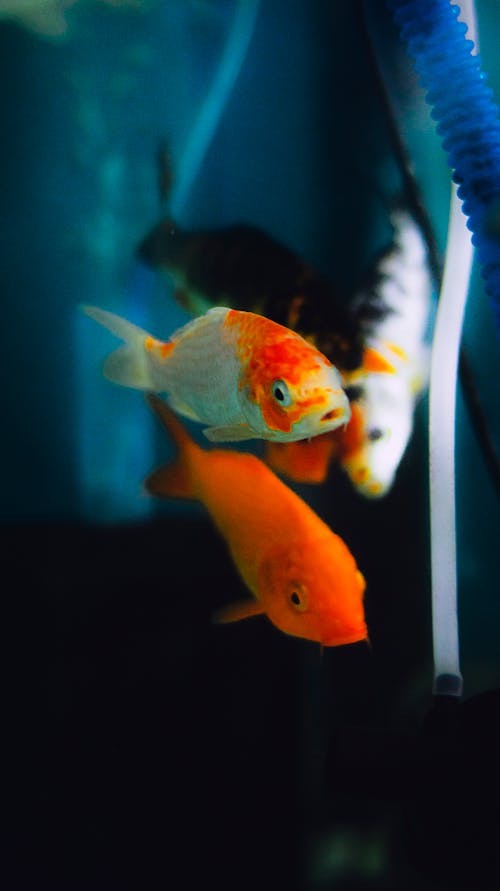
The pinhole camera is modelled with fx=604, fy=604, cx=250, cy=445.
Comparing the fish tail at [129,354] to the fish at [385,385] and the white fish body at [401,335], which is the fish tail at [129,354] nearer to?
the fish at [385,385]

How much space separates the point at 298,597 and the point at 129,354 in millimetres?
215

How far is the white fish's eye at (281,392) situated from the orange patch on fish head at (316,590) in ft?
0.48

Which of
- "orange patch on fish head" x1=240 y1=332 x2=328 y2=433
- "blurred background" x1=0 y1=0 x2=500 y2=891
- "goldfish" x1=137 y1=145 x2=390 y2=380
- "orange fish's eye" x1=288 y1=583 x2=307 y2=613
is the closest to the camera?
"orange patch on fish head" x1=240 y1=332 x2=328 y2=433

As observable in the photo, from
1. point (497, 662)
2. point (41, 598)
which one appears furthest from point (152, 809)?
point (497, 662)

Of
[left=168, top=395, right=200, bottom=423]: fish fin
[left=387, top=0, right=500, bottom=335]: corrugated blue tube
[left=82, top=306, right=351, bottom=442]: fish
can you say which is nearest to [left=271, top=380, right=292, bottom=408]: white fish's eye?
[left=82, top=306, right=351, bottom=442]: fish

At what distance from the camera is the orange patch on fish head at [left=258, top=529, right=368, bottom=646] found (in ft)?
1.27

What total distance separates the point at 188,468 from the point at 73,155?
2.13ft

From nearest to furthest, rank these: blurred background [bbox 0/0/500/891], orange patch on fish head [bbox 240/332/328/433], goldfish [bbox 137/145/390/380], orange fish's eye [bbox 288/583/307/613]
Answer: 1. orange patch on fish head [bbox 240/332/328/433]
2. orange fish's eye [bbox 288/583/307/613]
3. goldfish [bbox 137/145/390/380]
4. blurred background [bbox 0/0/500/891]

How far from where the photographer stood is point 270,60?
78 centimetres

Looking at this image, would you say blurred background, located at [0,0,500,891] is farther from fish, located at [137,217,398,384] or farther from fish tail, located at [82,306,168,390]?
fish tail, located at [82,306,168,390]

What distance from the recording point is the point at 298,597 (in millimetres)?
412

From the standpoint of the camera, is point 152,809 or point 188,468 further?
point 152,809

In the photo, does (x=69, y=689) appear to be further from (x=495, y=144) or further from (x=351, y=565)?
(x=495, y=144)

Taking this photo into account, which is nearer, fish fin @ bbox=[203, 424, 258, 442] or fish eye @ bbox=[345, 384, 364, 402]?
fish fin @ bbox=[203, 424, 258, 442]
